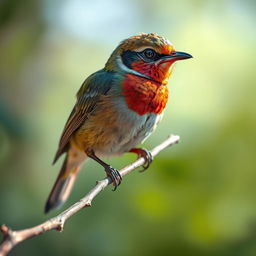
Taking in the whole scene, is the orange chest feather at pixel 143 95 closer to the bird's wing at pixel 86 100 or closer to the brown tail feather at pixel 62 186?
the bird's wing at pixel 86 100

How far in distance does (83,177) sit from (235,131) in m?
1.38

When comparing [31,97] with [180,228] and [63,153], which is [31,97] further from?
[180,228]

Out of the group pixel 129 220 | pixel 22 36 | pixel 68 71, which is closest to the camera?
pixel 129 220

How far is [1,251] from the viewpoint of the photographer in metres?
1.56

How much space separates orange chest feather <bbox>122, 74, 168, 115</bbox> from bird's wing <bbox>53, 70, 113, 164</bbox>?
0.19 meters

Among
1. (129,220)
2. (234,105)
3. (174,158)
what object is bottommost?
(129,220)

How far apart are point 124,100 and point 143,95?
147 millimetres

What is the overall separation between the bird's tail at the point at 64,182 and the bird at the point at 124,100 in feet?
0.44

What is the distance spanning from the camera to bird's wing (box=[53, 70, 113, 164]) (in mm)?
4441

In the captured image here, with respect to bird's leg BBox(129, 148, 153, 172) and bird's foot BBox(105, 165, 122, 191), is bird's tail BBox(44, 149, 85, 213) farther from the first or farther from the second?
bird's foot BBox(105, 165, 122, 191)

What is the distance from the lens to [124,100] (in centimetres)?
428

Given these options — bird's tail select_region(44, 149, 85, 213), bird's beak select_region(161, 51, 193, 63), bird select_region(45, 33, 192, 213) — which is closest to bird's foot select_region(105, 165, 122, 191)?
bird select_region(45, 33, 192, 213)

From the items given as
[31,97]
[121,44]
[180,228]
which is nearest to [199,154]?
[180,228]

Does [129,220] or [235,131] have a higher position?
[235,131]
